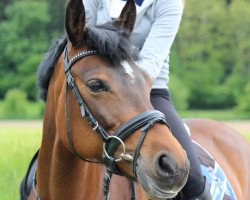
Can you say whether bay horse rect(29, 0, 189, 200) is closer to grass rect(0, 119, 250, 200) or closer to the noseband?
the noseband

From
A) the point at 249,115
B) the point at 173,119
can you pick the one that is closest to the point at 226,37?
the point at 249,115

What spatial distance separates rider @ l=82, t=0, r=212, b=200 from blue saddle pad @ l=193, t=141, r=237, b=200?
1.75 ft

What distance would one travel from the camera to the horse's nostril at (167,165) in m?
2.97

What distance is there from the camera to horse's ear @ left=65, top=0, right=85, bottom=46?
3365 millimetres

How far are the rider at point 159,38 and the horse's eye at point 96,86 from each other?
0.56 meters

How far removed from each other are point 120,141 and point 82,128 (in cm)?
30

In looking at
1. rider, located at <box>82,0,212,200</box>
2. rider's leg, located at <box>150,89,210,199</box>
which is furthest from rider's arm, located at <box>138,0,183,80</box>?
rider's leg, located at <box>150,89,210,199</box>

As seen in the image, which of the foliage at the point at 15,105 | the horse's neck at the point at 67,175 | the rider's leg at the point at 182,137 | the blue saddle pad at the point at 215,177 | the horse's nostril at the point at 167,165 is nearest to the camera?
the horse's nostril at the point at 167,165

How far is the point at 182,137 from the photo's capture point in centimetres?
422

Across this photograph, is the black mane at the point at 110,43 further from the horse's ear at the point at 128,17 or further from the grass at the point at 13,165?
the grass at the point at 13,165

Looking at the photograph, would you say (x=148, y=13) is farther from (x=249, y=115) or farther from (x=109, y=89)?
(x=249, y=115)

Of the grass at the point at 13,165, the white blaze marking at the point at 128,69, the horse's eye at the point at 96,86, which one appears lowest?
the grass at the point at 13,165

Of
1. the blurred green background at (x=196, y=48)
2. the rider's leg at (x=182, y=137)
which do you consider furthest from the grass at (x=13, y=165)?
the blurred green background at (x=196, y=48)

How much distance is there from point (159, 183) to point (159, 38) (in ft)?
4.08
